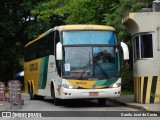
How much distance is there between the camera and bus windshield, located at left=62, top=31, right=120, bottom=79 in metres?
19.2

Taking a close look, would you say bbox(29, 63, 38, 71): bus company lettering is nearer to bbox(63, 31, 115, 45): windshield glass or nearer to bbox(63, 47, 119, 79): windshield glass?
bbox(63, 31, 115, 45): windshield glass

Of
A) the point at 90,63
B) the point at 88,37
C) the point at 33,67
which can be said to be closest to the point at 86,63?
the point at 90,63

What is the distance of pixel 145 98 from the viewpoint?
1962 centimetres

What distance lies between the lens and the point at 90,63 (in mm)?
19266

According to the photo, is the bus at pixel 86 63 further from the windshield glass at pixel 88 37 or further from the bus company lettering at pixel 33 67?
the bus company lettering at pixel 33 67

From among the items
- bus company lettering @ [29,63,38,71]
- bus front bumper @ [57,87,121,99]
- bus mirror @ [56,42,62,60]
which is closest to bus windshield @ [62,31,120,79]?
bus mirror @ [56,42,62,60]

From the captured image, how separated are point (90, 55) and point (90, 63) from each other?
35cm

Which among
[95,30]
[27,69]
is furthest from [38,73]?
[95,30]

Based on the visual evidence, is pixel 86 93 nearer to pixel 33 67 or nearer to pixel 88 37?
pixel 88 37

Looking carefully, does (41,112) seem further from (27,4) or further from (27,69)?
(27,4)

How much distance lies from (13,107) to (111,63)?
465 centimetres

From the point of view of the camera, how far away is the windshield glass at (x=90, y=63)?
19156mm

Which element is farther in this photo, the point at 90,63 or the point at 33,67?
the point at 33,67

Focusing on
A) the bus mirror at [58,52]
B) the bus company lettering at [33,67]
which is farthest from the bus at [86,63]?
the bus company lettering at [33,67]
